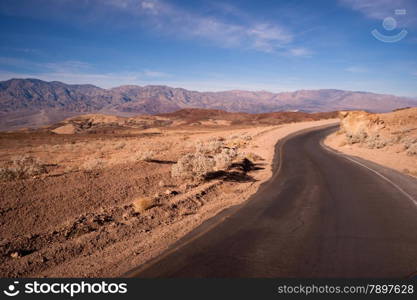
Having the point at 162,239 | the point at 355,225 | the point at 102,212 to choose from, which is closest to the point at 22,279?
the point at 162,239

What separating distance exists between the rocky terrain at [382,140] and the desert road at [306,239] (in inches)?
334

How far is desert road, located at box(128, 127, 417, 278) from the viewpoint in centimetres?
557

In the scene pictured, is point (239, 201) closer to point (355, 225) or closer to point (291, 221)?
point (291, 221)

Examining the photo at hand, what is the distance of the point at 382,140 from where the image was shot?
92.6 ft

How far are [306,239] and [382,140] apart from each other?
26.2 m

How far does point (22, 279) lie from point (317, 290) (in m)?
5.67

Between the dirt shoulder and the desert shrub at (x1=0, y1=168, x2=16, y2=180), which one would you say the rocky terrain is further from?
the desert shrub at (x1=0, y1=168, x2=16, y2=180)

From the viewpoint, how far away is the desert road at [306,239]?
5.57 m

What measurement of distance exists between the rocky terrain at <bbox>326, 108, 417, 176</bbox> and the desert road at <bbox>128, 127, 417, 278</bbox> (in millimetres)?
8475

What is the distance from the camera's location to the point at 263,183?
1405 centimetres

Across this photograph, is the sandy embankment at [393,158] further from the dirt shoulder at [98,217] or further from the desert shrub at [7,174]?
the desert shrub at [7,174]

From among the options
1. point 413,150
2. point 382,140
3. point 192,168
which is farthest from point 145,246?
point 382,140

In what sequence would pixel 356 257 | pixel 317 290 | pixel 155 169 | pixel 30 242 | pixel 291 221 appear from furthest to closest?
1. pixel 155 169
2. pixel 291 221
3. pixel 30 242
4. pixel 356 257
5. pixel 317 290

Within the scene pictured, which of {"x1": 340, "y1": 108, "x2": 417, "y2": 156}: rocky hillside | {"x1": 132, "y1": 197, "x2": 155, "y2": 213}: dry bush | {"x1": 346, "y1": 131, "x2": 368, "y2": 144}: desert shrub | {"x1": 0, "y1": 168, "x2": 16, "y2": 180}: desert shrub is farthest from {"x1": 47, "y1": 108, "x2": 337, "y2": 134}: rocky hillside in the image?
{"x1": 132, "y1": 197, "x2": 155, "y2": 213}: dry bush
